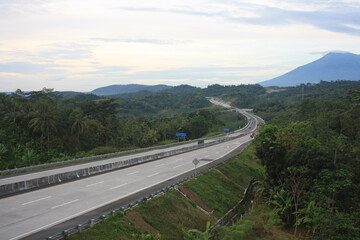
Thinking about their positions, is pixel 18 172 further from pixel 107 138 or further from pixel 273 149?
pixel 107 138

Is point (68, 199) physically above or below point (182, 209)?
above

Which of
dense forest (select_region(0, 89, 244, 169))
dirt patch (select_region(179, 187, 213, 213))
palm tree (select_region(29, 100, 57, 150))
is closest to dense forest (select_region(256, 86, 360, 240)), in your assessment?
dirt patch (select_region(179, 187, 213, 213))

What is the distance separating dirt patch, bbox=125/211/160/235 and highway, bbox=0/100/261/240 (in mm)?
2503

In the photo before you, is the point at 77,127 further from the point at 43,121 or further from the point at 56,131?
the point at 43,121

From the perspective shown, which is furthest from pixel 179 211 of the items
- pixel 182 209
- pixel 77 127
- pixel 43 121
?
pixel 77 127

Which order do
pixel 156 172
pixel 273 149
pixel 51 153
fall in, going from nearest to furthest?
1. pixel 273 149
2. pixel 156 172
3. pixel 51 153

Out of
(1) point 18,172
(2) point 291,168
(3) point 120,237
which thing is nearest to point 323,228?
(2) point 291,168

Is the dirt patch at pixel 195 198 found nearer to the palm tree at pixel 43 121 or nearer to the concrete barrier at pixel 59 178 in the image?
the concrete barrier at pixel 59 178

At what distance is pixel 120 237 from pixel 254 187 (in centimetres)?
2586

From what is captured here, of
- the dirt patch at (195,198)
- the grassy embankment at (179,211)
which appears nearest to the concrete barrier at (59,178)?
the grassy embankment at (179,211)

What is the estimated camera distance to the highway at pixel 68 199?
17.2 metres

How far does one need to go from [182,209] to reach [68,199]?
8005 mm

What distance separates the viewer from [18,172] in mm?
30438

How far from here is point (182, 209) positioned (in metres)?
24.5
